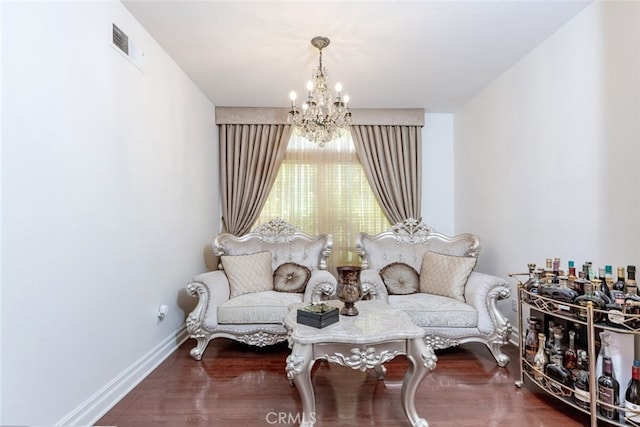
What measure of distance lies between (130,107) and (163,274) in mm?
1366

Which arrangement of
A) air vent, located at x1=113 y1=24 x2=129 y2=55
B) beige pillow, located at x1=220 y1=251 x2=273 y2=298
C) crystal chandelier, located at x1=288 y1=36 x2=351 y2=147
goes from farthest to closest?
beige pillow, located at x1=220 y1=251 x2=273 y2=298
crystal chandelier, located at x1=288 y1=36 x2=351 y2=147
air vent, located at x1=113 y1=24 x2=129 y2=55

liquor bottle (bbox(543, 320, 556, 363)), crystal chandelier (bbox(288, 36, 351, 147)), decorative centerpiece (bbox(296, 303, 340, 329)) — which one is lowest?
liquor bottle (bbox(543, 320, 556, 363))

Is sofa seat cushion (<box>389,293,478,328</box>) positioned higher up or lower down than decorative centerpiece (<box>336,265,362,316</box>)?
lower down

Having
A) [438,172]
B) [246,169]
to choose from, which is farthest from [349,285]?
[438,172]

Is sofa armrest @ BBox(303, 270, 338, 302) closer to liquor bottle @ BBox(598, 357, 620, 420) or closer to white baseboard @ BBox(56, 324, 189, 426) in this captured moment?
white baseboard @ BBox(56, 324, 189, 426)

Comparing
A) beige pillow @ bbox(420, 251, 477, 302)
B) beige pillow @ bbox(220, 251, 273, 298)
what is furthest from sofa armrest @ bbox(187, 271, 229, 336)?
beige pillow @ bbox(420, 251, 477, 302)

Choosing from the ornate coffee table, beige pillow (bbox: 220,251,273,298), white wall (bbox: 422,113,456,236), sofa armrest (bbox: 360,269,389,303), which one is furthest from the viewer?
white wall (bbox: 422,113,456,236)

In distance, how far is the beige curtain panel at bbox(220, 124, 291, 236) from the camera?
4117 mm

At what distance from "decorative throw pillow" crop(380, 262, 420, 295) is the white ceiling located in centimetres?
199

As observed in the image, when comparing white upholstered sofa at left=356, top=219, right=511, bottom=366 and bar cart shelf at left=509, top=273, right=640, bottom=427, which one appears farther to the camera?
white upholstered sofa at left=356, top=219, right=511, bottom=366

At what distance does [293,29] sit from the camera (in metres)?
2.42

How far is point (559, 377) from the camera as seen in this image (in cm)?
194

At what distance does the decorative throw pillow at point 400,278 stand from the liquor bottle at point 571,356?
132cm

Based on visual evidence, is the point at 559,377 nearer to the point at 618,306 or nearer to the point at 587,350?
the point at 587,350
